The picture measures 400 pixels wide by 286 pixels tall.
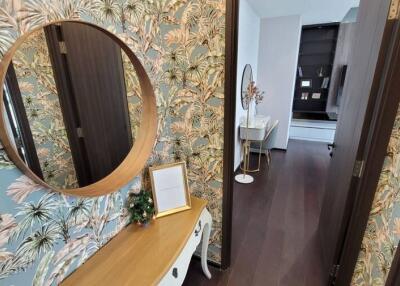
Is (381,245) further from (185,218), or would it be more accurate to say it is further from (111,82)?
(111,82)

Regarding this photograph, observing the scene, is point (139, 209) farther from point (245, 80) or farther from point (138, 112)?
point (245, 80)

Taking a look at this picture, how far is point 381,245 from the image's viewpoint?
3.64 feet

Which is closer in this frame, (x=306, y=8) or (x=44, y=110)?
(x=44, y=110)

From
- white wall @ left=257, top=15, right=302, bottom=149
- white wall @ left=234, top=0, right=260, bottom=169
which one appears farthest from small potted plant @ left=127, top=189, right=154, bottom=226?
white wall @ left=257, top=15, right=302, bottom=149

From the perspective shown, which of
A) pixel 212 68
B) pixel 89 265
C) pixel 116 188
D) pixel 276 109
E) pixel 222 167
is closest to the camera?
pixel 89 265

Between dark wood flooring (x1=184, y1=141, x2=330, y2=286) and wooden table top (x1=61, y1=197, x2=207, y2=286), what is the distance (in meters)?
0.79

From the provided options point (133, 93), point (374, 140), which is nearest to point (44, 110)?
point (133, 93)

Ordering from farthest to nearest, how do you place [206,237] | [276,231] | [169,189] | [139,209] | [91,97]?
[276,231]
[206,237]
[169,189]
[139,209]
[91,97]

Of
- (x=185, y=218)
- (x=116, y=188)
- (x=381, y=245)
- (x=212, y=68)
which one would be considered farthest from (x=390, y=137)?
(x=116, y=188)

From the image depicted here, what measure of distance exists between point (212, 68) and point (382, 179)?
1.15 m

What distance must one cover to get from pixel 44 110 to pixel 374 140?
1590 mm

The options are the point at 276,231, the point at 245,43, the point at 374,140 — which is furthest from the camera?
the point at 245,43

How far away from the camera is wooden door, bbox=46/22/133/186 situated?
0.91 metres

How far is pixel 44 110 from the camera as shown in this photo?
86cm
